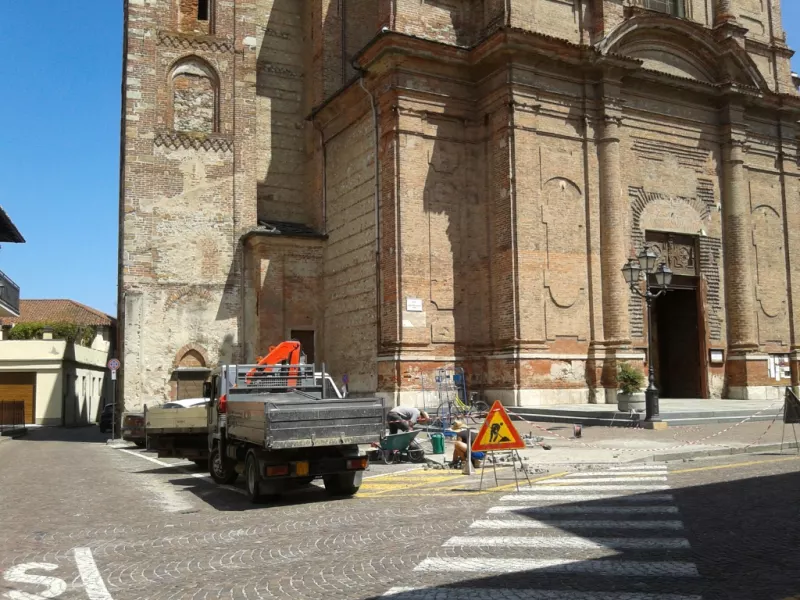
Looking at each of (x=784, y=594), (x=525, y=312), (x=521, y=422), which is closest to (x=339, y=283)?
(x=525, y=312)

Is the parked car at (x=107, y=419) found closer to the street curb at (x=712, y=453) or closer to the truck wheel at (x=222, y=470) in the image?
the truck wheel at (x=222, y=470)

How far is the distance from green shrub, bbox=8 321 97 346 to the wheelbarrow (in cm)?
3872

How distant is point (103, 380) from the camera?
6044 centimetres

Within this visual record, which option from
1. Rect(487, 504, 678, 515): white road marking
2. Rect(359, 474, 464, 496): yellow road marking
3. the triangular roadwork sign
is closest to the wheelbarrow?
Rect(359, 474, 464, 496): yellow road marking

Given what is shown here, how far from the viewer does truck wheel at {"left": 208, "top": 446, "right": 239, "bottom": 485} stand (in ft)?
41.2

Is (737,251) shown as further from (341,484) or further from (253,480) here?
(253,480)

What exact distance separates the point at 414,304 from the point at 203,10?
49.1 ft

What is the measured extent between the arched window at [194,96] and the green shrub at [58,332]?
25617 millimetres

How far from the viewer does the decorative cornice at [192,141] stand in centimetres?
2691

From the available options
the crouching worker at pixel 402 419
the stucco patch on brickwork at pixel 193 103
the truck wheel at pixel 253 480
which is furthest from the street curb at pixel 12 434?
the truck wheel at pixel 253 480

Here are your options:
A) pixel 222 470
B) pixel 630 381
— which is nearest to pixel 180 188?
pixel 222 470

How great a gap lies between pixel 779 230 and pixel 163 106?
2275 cm

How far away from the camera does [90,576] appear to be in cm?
657

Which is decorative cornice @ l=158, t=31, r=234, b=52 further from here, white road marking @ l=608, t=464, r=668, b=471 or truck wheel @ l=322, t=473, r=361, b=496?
white road marking @ l=608, t=464, r=668, b=471
